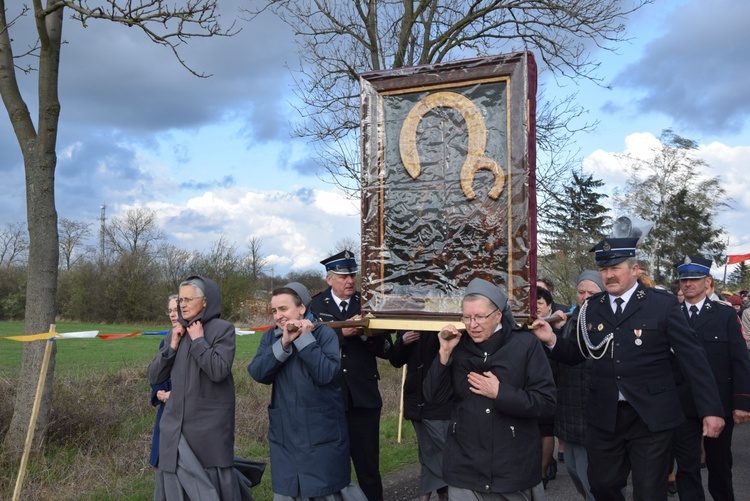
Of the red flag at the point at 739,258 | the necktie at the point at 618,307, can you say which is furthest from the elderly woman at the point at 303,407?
the red flag at the point at 739,258

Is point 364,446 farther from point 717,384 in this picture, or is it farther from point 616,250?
point 717,384

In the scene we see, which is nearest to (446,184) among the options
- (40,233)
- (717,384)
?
(717,384)

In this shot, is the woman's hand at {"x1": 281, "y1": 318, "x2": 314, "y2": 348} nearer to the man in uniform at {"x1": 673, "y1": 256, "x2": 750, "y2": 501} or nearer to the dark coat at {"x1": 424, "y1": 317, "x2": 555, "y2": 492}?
the dark coat at {"x1": 424, "y1": 317, "x2": 555, "y2": 492}

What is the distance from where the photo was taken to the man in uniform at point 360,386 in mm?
5727

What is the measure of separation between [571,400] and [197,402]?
11.5ft

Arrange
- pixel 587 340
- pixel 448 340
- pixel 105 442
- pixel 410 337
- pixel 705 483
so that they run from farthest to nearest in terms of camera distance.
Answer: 1. pixel 705 483
2. pixel 105 442
3. pixel 410 337
4. pixel 587 340
5. pixel 448 340

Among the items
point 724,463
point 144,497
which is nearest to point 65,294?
point 144,497

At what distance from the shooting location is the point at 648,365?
15.8ft

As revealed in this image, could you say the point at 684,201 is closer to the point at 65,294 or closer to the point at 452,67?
the point at 65,294

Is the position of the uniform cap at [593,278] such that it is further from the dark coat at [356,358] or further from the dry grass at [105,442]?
the dry grass at [105,442]

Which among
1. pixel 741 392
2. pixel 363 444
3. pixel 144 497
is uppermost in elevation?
→ pixel 741 392

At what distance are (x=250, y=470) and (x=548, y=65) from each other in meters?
9.70

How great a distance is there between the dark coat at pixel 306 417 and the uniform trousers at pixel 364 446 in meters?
0.83

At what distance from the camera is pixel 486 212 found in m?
4.77
